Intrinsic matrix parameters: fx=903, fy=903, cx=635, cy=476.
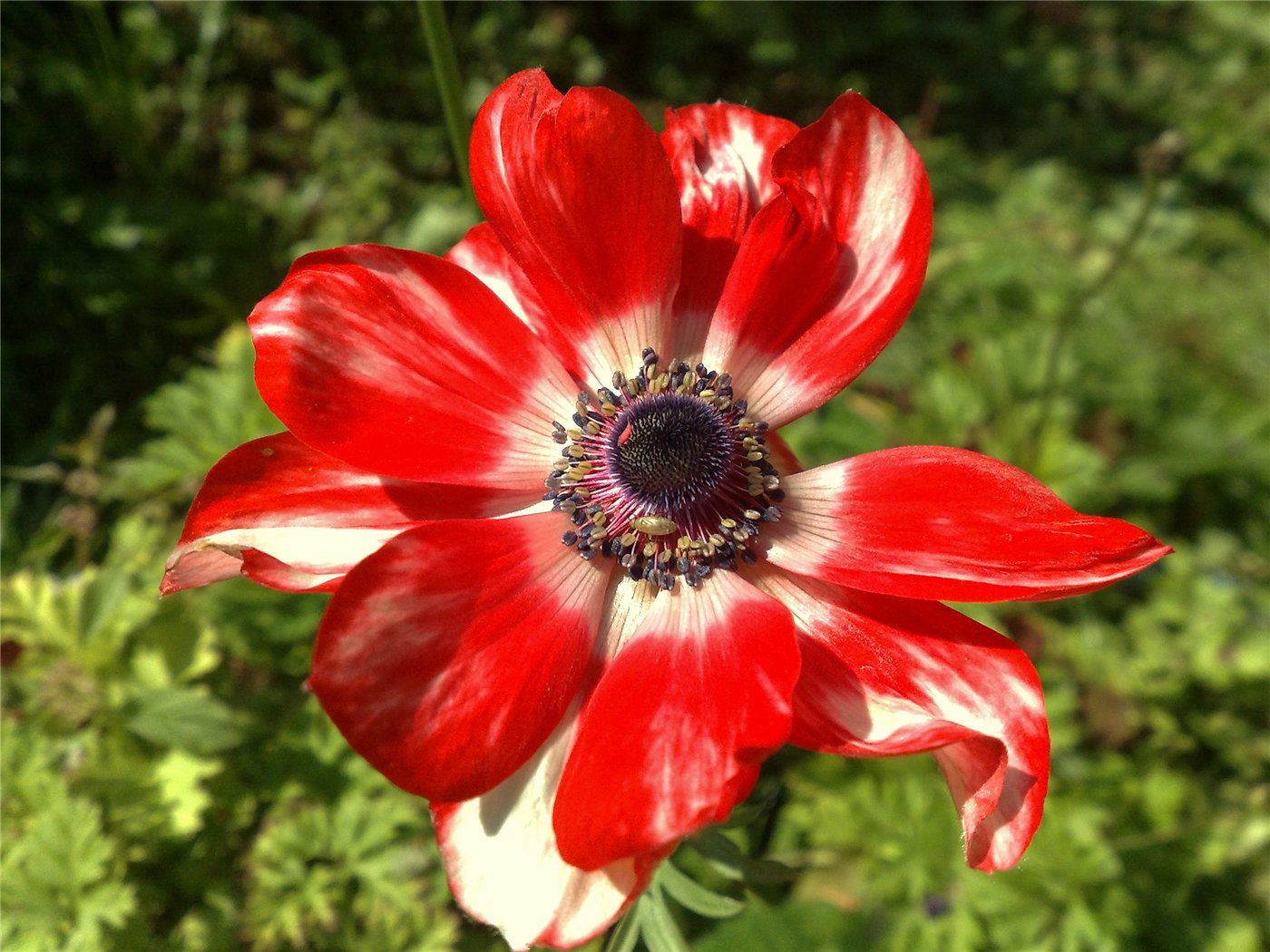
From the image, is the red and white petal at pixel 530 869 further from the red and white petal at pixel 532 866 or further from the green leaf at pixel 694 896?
the green leaf at pixel 694 896

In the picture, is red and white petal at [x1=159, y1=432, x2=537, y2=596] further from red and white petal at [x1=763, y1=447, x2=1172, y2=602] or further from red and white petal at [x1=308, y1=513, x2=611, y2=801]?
red and white petal at [x1=763, y1=447, x2=1172, y2=602]

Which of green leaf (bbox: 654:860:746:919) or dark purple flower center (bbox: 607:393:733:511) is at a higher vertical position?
dark purple flower center (bbox: 607:393:733:511)

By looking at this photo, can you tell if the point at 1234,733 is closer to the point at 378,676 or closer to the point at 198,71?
the point at 378,676

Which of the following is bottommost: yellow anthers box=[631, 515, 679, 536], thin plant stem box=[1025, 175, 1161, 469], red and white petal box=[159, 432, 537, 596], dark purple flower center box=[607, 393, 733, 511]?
thin plant stem box=[1025, 175, 1161, 469]

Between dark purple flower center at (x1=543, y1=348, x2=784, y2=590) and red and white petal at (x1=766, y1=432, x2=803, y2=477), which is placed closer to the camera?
dark purple flower center at (x1=543, y1=348, x2=784, y2=590)

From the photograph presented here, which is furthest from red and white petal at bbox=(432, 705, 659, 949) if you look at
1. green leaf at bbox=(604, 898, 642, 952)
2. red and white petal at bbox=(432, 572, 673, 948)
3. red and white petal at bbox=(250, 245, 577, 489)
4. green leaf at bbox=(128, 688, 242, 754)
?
green leaf at bbox=(128, 688, 242, 754)

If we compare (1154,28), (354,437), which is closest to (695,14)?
(1154,28)

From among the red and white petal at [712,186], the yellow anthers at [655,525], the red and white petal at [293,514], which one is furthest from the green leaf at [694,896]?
the red and white petal at [712,186]
